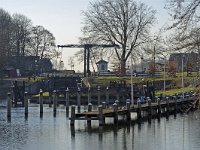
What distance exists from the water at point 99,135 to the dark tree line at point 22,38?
48.9 metres

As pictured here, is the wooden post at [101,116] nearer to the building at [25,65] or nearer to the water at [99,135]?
the water at [99,135]

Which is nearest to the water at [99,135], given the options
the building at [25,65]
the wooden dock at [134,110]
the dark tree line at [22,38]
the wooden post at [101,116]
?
the wooden post at [101,116]

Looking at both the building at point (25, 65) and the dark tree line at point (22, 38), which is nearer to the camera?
the dark tree line at point (22, 38)

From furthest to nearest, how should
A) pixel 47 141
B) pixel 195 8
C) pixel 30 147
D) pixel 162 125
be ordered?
1. pixel 162 125
2. pixel 47 141
3. pixel 30 147
4. pixel 195 8

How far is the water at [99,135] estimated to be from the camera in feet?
90.3

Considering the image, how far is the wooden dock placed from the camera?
3466cm

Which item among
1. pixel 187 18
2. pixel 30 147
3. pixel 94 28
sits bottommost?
pixel 30 147

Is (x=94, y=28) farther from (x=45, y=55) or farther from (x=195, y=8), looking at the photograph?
(x=195, y=8)

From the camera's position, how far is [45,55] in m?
107

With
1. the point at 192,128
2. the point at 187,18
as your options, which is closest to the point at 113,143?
the point at 192,128

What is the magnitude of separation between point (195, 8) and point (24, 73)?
83.4 metres

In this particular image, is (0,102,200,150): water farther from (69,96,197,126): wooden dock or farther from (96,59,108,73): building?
(96,59,108,73): building

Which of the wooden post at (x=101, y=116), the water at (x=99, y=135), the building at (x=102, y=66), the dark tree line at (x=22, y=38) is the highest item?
the dark tree line at (x=22, y=38)

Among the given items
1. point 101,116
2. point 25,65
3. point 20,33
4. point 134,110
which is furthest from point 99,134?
point 25,65
